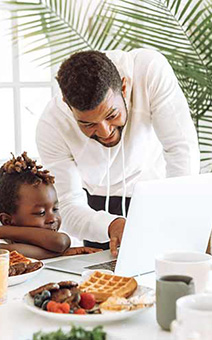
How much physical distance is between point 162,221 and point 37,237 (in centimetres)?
48

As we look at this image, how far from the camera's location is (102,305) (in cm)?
139

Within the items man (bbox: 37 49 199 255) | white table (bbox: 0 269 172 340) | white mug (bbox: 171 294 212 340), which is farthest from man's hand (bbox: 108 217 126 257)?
white mug (bbox: 171 294 212 340)

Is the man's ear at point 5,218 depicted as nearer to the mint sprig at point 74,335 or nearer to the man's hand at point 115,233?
the man's hand at point 115,233

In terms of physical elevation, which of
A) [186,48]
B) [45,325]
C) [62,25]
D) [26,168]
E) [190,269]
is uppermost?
[62,25]

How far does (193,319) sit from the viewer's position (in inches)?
43.4

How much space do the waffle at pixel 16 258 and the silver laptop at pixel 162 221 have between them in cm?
8

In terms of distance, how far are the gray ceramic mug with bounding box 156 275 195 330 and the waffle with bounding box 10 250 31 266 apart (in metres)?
0.57

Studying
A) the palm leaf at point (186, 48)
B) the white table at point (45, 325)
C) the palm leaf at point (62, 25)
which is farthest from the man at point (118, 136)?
the palm leaf at point (62, 25)

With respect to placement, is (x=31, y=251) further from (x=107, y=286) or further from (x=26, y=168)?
(x=107, y=286)

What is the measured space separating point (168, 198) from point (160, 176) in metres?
1.00

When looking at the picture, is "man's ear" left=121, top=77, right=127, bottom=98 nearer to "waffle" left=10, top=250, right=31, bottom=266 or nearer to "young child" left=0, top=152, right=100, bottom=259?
"young child" left=0, top=152, right=100, bottom=259

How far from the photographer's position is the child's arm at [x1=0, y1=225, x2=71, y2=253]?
6.59 feet

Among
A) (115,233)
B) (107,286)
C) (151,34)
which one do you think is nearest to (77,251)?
(115,233)

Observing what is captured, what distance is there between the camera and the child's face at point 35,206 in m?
2.09
